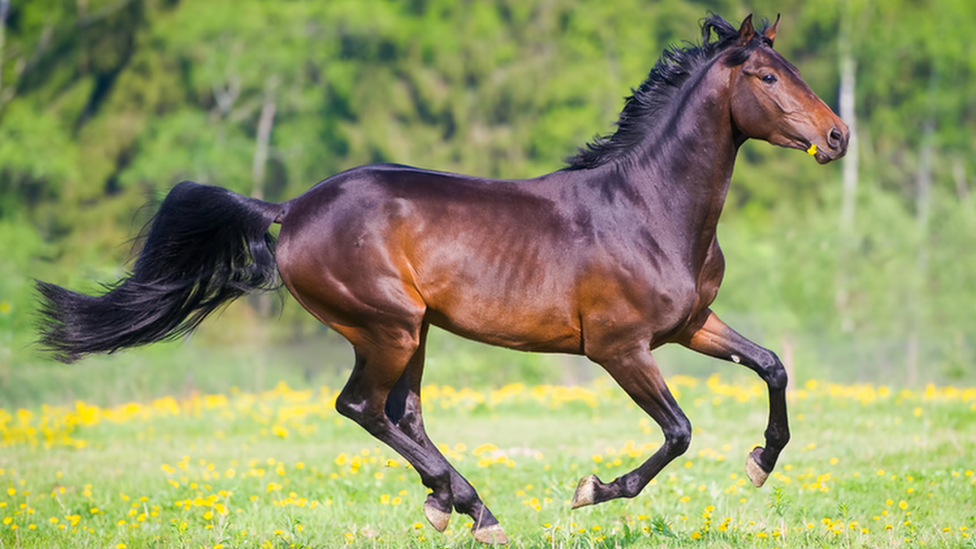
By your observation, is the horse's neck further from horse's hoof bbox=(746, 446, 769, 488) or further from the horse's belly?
horse's hoof bbox=(746, 446, 769, 488)

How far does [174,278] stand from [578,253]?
2317mm

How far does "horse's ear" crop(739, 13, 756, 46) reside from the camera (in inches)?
215

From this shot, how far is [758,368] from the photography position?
5.70 metres

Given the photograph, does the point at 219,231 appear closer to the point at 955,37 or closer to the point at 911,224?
the point at 911,224

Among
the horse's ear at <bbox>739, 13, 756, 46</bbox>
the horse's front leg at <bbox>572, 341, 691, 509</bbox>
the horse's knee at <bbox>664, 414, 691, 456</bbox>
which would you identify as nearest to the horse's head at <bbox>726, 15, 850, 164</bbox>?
the horse's ear at <bbox>739, 13, 756, 46</bbox>

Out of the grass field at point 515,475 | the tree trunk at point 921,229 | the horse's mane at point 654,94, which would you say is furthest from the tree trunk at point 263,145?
the horse's mane at point 654,94

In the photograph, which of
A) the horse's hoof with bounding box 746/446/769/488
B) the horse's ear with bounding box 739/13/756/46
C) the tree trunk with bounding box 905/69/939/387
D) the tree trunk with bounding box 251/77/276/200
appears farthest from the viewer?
the tree trunk with bounding box 251/77/276/200

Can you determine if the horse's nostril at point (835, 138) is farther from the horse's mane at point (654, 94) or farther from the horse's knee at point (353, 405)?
the horse's knee at point (353, 405)

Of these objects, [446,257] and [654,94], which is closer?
[446,257]

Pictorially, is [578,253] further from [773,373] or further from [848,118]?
[848,118]

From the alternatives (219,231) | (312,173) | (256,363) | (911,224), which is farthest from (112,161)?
(219,231)

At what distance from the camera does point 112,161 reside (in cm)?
3234

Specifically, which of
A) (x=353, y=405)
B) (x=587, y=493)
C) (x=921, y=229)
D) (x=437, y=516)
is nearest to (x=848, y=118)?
(x=921, y=229)

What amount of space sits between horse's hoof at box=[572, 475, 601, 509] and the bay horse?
0.03 feet
